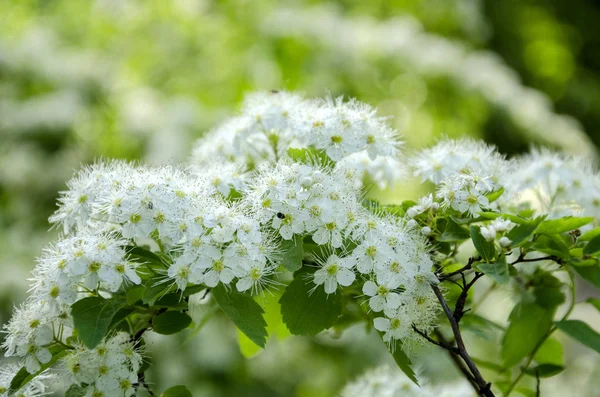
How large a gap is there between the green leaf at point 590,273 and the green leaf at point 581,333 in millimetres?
80

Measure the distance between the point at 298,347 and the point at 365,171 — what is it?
1.60m

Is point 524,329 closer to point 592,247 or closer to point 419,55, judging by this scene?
point 592,247

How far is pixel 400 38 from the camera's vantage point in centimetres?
293

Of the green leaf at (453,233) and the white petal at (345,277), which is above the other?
the green leaf at (453,233)

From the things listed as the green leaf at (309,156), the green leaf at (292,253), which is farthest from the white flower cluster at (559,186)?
the green leaf at (292,253)

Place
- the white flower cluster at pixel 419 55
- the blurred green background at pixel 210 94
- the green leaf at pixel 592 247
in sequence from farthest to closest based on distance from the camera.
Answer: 1. the white flower cluster at pixel 419 55
2. the blurred green background at pixel 210 94
3. the green leaf at pixel 592 247

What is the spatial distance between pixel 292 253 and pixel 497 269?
0.79ft

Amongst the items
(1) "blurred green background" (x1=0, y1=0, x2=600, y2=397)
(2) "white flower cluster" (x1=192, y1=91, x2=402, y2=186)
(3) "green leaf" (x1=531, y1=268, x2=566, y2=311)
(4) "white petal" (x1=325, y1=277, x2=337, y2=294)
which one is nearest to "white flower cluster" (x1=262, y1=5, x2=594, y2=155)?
(1) "blurred green background" (x1=0, y1=0, x2=600, y2=397)

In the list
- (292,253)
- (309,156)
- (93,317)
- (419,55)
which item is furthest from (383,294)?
(419,55)

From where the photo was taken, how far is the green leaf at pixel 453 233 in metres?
0.81

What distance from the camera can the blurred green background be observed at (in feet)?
7.61

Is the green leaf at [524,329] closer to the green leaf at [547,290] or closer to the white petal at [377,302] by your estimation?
the green leaf at [547,290]

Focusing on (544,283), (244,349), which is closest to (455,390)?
(544,283)

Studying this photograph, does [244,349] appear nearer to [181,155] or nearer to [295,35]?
[181,155]
